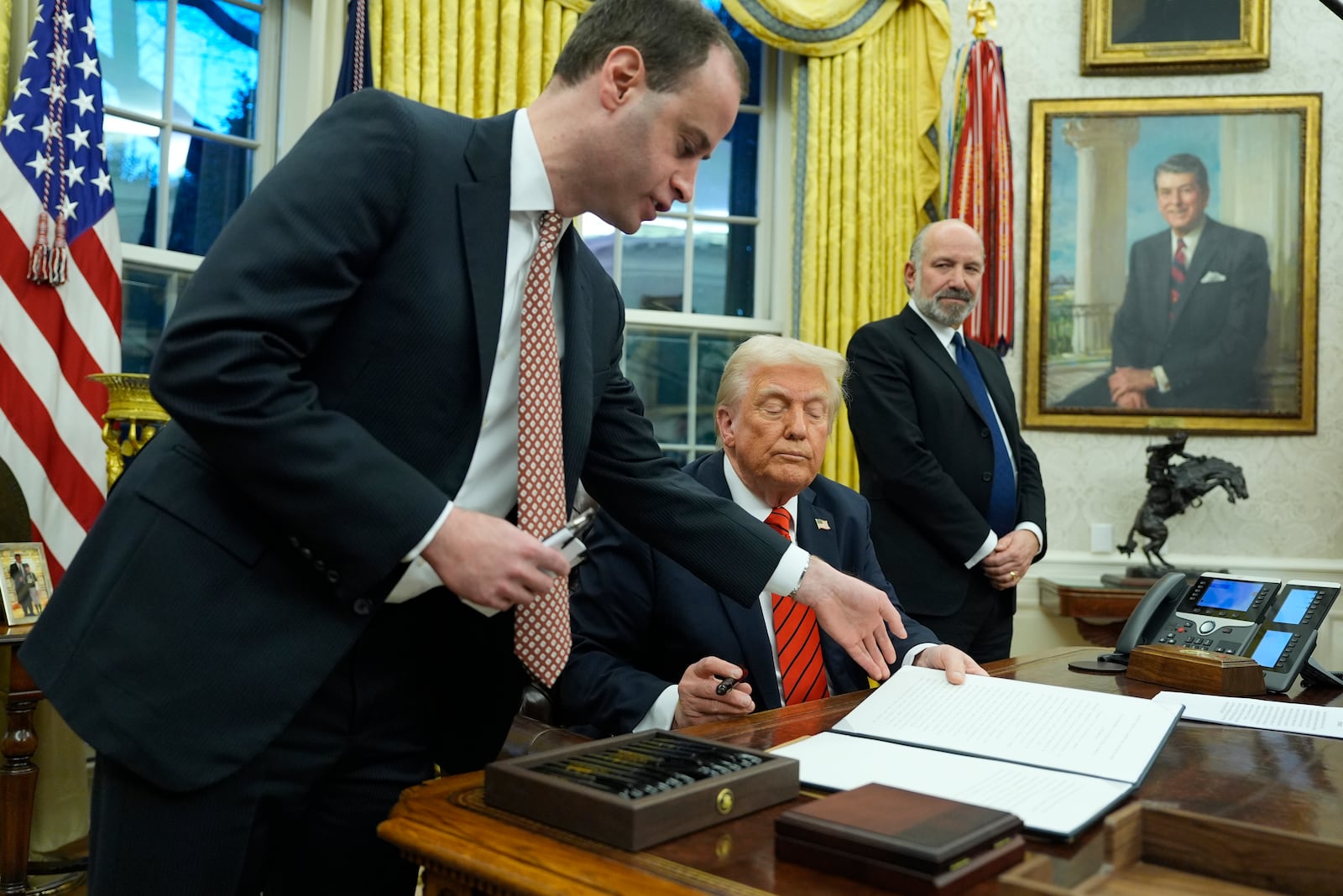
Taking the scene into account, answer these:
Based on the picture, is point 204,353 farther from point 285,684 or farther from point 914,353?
point 914,353

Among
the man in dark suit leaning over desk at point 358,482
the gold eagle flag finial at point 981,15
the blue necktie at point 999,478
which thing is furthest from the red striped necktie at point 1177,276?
the man in dark suit leaning over desk at point 358,482

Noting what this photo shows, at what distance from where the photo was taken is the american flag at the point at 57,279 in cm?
298

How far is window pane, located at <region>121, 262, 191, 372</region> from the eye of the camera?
3.74 m

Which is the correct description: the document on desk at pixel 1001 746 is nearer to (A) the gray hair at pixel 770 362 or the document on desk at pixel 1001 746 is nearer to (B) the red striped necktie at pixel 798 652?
(B) the red striped necktie at pixel 798 652

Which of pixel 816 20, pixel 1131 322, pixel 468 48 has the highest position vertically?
pixel 816 20

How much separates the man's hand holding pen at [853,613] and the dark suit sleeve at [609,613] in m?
0.42

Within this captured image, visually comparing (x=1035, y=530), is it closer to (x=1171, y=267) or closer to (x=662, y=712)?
(x=662, y=712)

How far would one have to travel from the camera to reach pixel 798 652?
2078 millimetres

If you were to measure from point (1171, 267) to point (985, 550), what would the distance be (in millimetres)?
2586

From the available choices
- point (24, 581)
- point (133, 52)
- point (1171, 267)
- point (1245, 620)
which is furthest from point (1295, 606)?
point (133, 52)

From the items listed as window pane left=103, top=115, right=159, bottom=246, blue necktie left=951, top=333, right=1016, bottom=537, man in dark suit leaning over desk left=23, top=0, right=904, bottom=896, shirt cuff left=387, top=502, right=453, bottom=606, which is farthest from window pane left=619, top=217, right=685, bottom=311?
shirt cuff left=387, top=502, right=453, bottom=606

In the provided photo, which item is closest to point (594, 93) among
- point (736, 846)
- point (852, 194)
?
point (736, 846)

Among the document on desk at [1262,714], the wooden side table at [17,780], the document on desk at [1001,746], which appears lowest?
the wooden side table at [17,780]

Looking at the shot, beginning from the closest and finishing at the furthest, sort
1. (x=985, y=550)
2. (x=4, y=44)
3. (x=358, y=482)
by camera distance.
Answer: (x=358, y=482) → (x=4, y=44) → (x=985, y=550)
